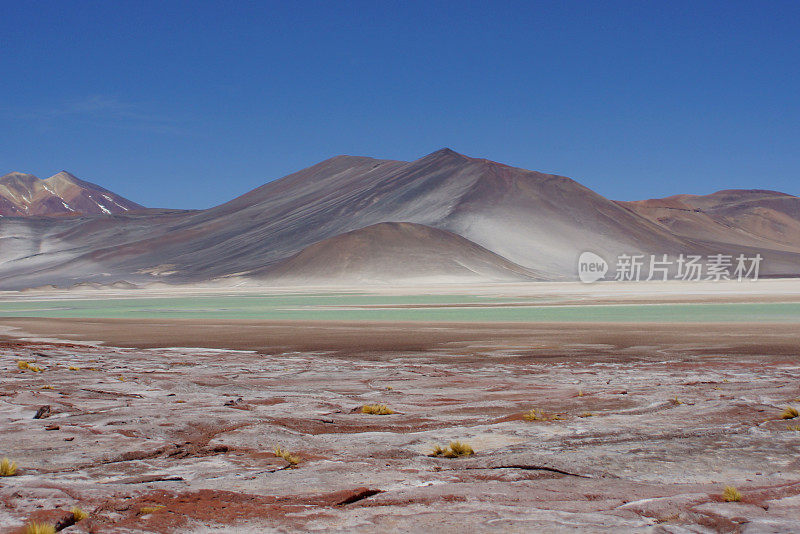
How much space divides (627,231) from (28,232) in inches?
5699

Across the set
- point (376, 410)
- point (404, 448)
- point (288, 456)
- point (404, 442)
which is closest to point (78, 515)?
point (288, 456)

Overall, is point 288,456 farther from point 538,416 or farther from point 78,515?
point 538,416

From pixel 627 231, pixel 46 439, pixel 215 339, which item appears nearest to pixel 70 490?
pixel 46 439

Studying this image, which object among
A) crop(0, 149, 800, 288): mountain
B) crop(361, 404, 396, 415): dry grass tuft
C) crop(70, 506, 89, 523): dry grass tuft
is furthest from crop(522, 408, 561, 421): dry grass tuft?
crop(0, 149, 800, 288): mountain

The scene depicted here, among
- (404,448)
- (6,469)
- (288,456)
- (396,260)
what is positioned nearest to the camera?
(6,469)

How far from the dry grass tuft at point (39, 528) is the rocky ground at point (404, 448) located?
180 mm

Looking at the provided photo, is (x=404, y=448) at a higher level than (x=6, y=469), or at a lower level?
higher

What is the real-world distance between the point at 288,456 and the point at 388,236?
116 m

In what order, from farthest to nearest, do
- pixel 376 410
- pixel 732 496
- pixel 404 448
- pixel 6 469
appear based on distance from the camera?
pixel 376 410 → pixel 404 448 → pixel 6 469 → pixel 732 496

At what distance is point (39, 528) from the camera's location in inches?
195

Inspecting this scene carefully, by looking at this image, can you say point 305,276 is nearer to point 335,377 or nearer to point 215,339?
point 215,339

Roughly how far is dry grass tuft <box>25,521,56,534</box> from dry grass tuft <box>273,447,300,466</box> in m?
2.54

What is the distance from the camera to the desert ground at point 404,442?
5.54 metres

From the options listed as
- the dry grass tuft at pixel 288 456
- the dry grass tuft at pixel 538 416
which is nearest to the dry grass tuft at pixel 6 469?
the dry grass tuft at pixel 288 456
